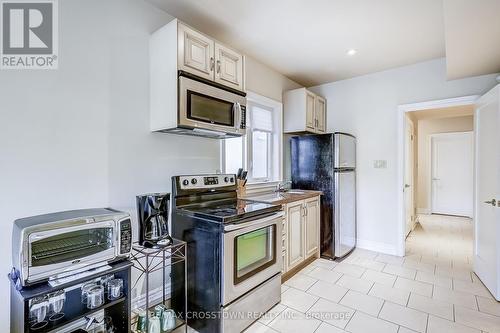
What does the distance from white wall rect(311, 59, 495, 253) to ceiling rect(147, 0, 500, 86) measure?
0.25m

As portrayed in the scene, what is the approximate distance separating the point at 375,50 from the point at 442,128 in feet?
15.6

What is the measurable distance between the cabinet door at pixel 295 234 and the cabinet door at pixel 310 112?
1.29 m

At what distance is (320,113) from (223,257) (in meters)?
3.04

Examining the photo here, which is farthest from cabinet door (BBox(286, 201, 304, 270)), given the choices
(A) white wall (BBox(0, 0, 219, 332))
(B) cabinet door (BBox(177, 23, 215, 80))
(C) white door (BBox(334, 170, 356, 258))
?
(B) cabinet door (BBox(177, 23, 215, 80))

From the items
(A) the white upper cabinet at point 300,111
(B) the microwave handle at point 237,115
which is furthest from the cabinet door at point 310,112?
(B) the microwave handle at point 237,115

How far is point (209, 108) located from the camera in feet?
7.00

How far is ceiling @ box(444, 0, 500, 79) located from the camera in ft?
5.75

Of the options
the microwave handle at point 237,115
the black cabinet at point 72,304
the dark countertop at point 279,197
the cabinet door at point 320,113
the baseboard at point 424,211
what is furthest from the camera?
the baseboard at point 424,211

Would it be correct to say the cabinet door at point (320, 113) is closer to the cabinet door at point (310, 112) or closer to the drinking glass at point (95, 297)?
the cabinet door at point (310, 112)

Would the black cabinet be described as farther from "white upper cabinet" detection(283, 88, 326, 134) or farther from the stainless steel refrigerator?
A: "white upper cabinet" detection(283, 88, 326, 134)

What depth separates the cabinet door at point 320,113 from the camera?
3.92 m

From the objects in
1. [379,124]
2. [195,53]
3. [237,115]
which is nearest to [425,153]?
[379,124]

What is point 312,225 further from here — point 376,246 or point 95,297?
point 95,297

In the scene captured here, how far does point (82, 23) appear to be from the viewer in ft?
5.78
